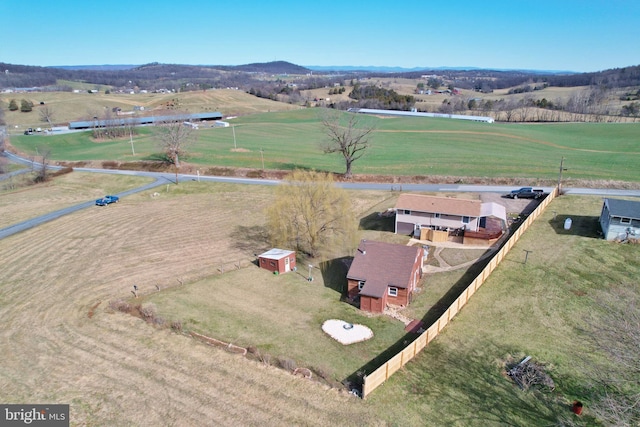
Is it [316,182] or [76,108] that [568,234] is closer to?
[316,182]

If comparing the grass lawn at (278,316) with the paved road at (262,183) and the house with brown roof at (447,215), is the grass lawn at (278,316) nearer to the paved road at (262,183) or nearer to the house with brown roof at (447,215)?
the house with brown roof at (447,215)

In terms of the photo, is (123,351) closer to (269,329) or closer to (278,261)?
(269,329)

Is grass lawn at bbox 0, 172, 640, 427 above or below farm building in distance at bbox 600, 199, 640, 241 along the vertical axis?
below

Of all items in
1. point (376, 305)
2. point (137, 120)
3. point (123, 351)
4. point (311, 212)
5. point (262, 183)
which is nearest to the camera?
point (123, 351)

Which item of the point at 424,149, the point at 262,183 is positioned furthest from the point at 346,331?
the point at 424,149

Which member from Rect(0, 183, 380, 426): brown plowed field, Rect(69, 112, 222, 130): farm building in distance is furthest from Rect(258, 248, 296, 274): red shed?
Rect(69, 112, 222, 130): farm building in distance

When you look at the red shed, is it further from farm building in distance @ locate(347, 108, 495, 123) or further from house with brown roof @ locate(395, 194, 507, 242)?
farm building in distance @ locate(347, 108, 495, 123)

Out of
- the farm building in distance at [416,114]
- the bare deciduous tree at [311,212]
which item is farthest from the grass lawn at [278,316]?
the farm building in distance at [416,114]
